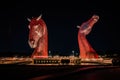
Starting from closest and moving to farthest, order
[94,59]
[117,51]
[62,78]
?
[62,78], [94,59], [117,51]

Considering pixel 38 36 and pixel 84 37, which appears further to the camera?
pixel 84 37

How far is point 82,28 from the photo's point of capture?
40.3 meters

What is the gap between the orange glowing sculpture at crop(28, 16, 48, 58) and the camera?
39.6 metres

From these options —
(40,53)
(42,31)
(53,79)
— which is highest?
(42,31)

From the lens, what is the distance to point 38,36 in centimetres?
3981

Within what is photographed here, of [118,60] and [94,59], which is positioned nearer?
[118,60]

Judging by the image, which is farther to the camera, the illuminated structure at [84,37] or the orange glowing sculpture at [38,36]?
the illuminated structure at [84,37]

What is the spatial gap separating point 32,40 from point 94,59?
10.7 m

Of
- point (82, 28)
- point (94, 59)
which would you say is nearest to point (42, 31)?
point (82, 28)

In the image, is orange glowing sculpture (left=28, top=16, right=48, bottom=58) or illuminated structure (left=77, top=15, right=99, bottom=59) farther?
illuminated structure (left=77, top=15, right=99, bottom=59)

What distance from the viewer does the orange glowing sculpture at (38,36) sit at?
39.6 metres

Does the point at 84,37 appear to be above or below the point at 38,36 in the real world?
below

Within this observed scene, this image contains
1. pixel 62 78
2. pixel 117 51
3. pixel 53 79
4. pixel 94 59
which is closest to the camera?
pixel 53 79

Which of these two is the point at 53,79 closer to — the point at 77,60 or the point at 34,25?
the point at 77,60
